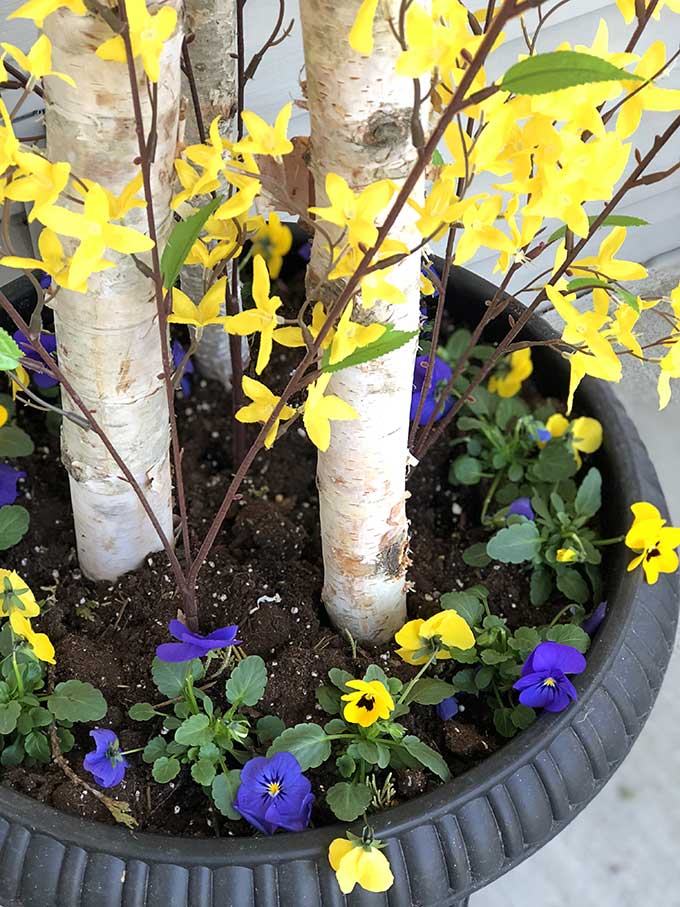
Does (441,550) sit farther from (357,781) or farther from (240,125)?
(240,125)

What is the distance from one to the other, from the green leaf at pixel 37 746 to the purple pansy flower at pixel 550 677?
1.17 feet

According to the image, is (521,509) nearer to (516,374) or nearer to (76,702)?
(516,374)

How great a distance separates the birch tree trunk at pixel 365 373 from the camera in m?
0.54

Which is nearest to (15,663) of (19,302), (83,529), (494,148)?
(83,529)

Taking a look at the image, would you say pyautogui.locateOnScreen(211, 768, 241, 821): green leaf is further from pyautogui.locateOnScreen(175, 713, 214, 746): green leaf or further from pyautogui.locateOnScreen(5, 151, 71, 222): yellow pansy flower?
pyautogui.locateOnScreen(5, 151, 71, 222): yellow pansy flower

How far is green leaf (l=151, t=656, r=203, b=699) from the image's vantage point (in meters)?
0.77

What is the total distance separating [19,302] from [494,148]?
65cm

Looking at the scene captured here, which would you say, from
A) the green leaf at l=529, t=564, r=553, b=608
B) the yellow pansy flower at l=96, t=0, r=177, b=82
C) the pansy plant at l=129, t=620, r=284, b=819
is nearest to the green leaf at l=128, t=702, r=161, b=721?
the pansy plant at l=129, t=620, r=284, b=819

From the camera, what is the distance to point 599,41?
553mm

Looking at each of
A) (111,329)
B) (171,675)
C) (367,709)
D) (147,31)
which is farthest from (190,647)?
(147,31)

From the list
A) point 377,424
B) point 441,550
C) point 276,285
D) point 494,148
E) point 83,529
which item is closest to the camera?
point 494,148

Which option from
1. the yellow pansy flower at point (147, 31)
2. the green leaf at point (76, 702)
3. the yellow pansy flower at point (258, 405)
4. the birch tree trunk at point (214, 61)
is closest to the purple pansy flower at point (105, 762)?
the green leaf at point (76, 702)

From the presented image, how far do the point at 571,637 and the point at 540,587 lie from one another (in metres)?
0.12

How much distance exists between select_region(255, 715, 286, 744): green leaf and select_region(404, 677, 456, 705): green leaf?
4.1 inches
